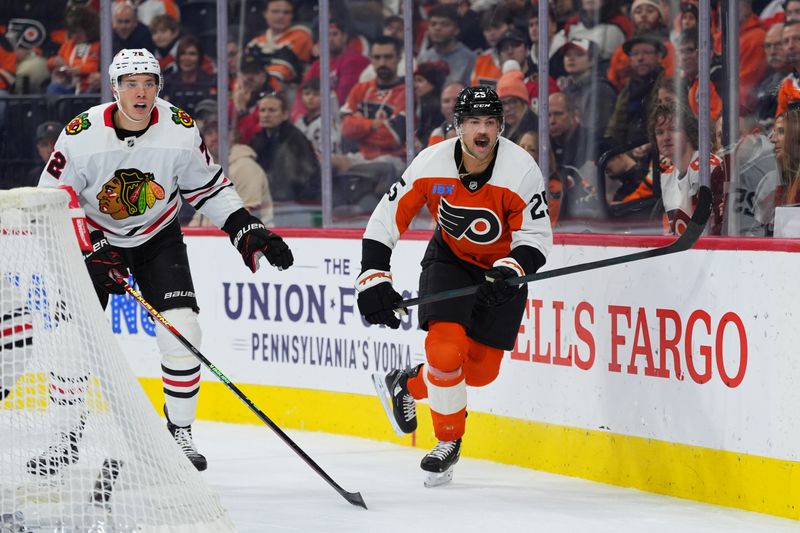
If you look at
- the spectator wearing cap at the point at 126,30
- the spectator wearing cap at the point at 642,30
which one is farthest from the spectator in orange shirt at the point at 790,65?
the spectator wearing cap at the point at 126,30

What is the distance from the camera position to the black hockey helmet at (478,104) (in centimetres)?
412

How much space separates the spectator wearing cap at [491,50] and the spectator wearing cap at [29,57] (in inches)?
93.7

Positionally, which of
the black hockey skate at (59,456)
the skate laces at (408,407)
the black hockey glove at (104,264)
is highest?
the black hockey glove at (104,264)

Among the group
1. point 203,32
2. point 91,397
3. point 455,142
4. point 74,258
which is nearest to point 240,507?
point 91,397

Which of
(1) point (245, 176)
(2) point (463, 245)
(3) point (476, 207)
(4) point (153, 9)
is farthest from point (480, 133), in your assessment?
(4) point (153, 9)

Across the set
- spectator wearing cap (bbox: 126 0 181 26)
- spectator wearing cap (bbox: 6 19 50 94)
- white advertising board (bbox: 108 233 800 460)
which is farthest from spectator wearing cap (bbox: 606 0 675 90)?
spectator wearing cap (bbox: 6 19 50 94)

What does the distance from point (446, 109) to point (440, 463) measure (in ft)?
6.34

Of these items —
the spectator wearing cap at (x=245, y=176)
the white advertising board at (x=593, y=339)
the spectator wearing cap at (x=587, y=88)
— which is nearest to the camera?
the white advertising board at (x=593, y=339)

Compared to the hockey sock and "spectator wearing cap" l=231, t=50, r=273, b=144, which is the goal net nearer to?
the hockey sock

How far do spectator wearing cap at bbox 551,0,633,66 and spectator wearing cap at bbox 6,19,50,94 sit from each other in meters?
2.86

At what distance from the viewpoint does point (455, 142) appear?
434 cm

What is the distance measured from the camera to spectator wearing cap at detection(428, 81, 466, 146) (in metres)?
5.70

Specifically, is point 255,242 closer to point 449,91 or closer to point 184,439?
point 184,439

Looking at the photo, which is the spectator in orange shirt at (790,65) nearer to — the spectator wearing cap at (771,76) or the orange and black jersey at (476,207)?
the spectator wearing cap at (771,76)
